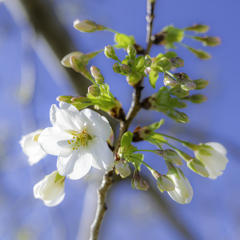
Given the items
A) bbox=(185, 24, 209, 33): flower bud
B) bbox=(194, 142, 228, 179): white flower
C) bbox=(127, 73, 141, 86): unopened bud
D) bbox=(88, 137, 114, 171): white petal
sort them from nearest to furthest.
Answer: bbox=(88, 137, 114, 171): white petal → bbox=(127, 73, 141, 86): unopened bud → bbox=(194, 142, 228, 179): white flower → bbox=(185, 24, 209, 33): flower bud

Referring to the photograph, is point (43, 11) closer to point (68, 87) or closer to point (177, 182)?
point (68, 87)

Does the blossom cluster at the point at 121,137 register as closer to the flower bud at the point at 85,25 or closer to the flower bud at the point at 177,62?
the flower bud at the point at 177,62

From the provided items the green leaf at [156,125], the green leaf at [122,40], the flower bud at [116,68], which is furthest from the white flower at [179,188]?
the green leaf at [122,40]

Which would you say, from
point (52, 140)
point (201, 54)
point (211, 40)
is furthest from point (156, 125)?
point (211, 40)

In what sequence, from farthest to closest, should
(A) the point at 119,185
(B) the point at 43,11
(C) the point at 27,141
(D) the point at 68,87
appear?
(A) the point at 119,185, (D) the point at 68,87, (B) the point at 43,11, (C) the point at 27,141

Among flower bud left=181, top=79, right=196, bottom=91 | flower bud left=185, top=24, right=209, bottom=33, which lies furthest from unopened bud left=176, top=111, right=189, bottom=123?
flower bud left=185, top=24, right=209, bottom=33

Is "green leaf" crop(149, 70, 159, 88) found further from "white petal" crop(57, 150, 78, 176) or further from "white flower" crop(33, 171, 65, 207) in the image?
"white flower" crop(33, 171, 65, 207)

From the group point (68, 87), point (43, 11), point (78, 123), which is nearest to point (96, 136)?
point (78, 123)
